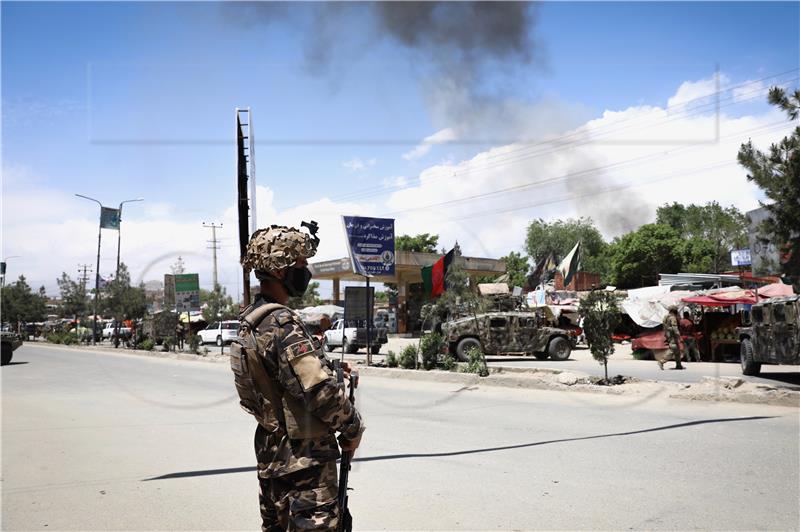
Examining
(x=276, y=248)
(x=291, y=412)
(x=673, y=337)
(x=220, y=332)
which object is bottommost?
(x=673, y=337)

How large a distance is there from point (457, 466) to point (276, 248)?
4.07m

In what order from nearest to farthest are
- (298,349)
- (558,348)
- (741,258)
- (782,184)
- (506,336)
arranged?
(298,349)
(782,184)
(506,336)
(558,348)
(741,258)

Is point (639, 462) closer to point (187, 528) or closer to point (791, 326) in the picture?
point (187, 528)

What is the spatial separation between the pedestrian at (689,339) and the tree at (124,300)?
1184 inches

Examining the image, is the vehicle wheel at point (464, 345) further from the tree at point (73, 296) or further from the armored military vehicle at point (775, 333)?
the tree at point (73, 296)

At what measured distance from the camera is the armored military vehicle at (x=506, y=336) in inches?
811

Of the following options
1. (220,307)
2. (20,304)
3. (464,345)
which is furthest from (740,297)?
(20,304)

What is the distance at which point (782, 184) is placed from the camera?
1062 centimetres

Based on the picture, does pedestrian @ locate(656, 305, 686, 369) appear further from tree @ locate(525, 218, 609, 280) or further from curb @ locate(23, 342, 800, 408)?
tree @ locate(525, 218, 609, 280)

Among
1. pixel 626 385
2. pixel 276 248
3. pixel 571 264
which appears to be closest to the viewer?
pixel 276 248

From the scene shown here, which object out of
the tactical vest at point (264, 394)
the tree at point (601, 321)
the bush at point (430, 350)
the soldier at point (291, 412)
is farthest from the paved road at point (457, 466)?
the bush at point (430, 350)

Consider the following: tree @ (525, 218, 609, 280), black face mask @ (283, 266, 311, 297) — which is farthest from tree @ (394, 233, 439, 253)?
black face mask @ (283, 266, 311, 297)

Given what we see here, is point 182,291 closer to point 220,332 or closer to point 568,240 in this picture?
point 220,332

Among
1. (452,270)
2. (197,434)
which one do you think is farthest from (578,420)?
(452,270)
